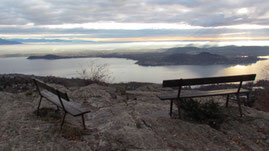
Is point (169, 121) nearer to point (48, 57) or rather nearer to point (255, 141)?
point (255, 141)

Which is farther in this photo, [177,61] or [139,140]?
[177,61]

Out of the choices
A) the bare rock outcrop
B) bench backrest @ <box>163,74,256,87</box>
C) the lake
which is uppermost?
bench backrest @ <box>163,74,256,87</box>

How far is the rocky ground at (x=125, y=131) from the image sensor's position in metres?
2.74

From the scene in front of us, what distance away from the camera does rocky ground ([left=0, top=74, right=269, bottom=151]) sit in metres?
2.74

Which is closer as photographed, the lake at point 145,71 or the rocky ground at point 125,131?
the rocky ground at point 125,131

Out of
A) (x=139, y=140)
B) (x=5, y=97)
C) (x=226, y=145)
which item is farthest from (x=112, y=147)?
(x=5, y=97)

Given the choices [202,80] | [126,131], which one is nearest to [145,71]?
[202,80]

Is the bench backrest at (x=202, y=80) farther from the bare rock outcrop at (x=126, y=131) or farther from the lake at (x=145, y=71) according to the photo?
the lake at (x=145, y=71)

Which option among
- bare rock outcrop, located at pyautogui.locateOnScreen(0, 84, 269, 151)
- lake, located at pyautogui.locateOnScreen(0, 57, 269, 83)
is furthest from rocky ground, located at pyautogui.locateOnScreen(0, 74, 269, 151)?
lake, located at pyautogui.locateOnScreen(0, 57, 269, 83)

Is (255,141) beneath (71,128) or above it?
beneath

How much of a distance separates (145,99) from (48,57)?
127 ft

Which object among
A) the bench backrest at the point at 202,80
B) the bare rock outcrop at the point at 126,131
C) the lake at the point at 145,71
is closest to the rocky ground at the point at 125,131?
the bare rock outcrop at the point at 126,131

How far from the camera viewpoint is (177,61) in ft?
135

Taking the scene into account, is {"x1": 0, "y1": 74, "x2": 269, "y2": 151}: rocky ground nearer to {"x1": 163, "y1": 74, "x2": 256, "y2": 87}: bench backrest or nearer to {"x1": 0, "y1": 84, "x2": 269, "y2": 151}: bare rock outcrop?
{"x1": 0, "y1": 84, "x2": 269, "y2": 151}: bare rock outcrop
